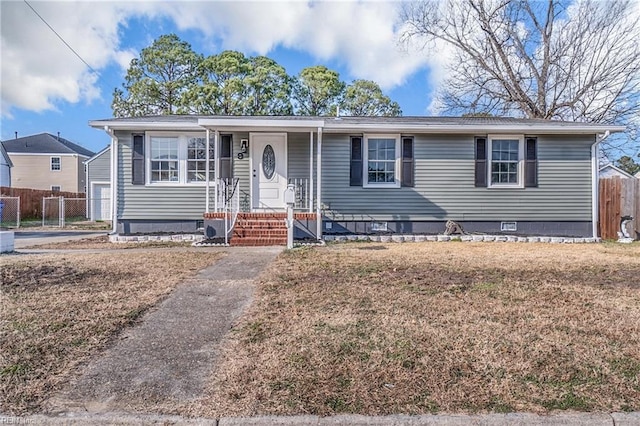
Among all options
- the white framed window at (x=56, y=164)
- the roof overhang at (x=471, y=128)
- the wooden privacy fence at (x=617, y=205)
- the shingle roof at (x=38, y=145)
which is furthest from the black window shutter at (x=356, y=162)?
the white framed window at (x=56, y=164)

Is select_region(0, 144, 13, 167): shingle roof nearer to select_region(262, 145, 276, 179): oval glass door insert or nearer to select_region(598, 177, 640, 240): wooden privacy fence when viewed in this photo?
select_region(262, 145, 276, 179): oval glass door insert

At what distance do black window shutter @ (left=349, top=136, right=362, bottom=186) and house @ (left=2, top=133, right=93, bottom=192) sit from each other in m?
29.9

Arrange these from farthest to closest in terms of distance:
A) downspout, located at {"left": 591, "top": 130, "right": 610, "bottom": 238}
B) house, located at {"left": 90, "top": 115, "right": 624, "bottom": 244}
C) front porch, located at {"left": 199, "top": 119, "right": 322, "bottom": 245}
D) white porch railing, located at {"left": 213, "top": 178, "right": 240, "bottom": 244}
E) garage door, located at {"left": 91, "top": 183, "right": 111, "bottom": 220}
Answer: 1. garage door, located at {"left": 91, "top": 183, "right": 111, "bottom": 220}
2. downspout, located at {"left": 591, "top": 130, "right": 610, "bottom": 238}
3. house, located at {"left": 90, "top": 115, "right": 624, "bottom": 244}
4. front porch, located at {"left": 199, "top": 119, "right": 322, "bottom": 245}
5. white porch railing, located at {"left": 213, "top": 178, "right": 240, "bottom": 244}

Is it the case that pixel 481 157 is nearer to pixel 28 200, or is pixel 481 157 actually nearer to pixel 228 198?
pixel 228 198

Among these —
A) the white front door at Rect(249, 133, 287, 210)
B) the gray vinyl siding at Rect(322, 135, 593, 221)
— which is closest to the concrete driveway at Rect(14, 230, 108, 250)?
the white front door at Rect(249, 133, 287, 210)

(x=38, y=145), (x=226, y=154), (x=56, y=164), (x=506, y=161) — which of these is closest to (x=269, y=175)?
(x=226, y=154)

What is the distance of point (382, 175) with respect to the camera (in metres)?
11.2

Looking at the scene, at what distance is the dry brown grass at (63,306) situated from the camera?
8.82ft

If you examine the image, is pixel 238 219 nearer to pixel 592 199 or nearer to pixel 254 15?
pixel 254 15

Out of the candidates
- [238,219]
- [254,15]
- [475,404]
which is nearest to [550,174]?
[238,219]

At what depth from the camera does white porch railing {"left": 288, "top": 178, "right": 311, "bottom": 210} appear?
11.0 meters

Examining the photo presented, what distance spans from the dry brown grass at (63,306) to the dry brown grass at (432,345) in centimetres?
110

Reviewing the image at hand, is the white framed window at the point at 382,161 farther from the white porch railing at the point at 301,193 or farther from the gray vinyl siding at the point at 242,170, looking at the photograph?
the gray vinyl siding at the point at 242,170

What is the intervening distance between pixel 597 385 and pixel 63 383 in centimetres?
343
